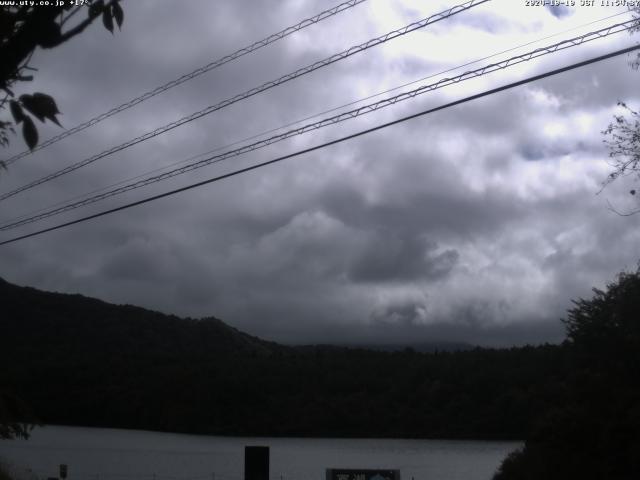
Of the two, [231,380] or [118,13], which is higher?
[231,380]

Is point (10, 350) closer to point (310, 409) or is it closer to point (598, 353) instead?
point (310, 409)

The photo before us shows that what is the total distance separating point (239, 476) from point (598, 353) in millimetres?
40382

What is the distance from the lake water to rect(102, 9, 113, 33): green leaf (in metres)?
52.5

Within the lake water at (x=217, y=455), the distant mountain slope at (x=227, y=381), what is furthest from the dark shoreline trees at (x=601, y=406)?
the distant mountain slope at (x=227, y=381)

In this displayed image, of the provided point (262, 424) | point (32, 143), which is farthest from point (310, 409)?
point (32, 143)

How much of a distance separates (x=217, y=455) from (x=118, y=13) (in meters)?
81.9

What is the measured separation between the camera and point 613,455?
79.8 ft

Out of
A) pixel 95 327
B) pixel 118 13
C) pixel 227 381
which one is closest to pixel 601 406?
pixel 118 13

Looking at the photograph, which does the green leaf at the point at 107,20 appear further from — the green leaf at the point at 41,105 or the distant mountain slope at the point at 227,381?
the distant mountain slope at the point at 227,381

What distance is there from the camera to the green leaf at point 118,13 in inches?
174

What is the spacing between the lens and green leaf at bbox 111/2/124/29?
14.5 feet

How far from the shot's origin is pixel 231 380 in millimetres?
108500

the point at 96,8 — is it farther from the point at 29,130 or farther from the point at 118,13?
the point at 29,130

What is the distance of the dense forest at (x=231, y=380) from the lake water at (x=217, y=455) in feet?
9.03
